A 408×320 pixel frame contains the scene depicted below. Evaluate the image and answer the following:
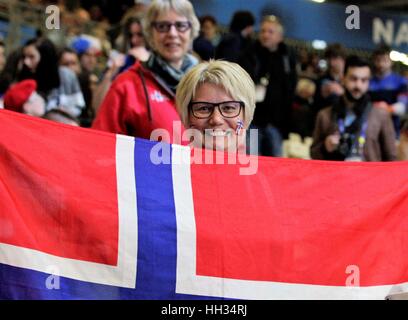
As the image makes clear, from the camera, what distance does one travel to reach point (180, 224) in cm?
407

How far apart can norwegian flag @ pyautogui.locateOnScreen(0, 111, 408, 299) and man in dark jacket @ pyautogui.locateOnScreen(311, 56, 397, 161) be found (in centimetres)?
214

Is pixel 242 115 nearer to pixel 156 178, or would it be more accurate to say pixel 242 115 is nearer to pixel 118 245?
pixel 156 178

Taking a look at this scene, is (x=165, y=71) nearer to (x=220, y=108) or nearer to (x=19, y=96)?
(x=220, y=108)

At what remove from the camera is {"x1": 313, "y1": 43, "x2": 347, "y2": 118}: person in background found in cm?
873

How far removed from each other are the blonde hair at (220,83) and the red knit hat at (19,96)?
221cm

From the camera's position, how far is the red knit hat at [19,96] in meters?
6.45

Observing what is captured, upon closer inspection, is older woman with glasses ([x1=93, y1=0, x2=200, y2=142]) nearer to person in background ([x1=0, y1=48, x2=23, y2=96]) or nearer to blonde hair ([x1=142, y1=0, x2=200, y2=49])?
blonde hair ([x1=142, y1=0, x2=200, y2=49])

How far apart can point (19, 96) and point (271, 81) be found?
220cm

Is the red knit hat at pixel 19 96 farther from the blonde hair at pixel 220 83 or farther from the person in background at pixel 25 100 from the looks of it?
the blonde hair at pixel 220 83

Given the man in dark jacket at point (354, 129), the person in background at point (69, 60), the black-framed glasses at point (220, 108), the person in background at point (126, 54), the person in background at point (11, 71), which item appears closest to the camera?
the black-framed glasses at point (220, 108)

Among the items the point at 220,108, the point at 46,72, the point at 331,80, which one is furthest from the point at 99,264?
the point at 331,80

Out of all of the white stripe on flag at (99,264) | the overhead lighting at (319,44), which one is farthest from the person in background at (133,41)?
the overhead lighting at (319,44)
